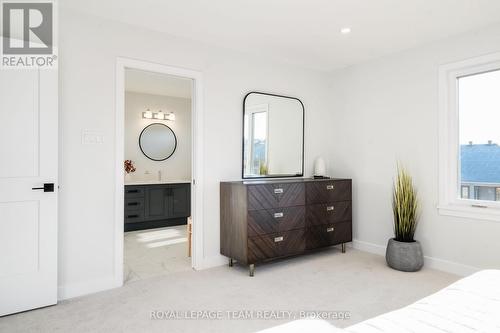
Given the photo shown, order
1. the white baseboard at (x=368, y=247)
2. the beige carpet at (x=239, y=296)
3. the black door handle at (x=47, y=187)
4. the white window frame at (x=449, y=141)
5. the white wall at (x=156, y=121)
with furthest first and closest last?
1. the white wall at (x=156, y=121)
2. the white baseboard at (x=368, y=247)
3. the white window frame at (x=449, y=141)
4. the black door handle at (x=47, y=187)
5. the beige carpet at (x=239, y=296)

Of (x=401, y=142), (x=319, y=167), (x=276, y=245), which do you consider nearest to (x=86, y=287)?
(x=276, y=245)

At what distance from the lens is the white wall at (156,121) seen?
5.70 meters

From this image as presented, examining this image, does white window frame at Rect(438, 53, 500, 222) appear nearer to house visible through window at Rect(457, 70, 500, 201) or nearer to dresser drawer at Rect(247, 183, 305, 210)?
house visible through window at Rect(457, 70, 500, 201)

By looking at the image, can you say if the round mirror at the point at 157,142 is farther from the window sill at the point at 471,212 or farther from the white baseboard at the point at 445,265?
the window sill at the point at 471,212

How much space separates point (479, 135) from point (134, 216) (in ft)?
15.9

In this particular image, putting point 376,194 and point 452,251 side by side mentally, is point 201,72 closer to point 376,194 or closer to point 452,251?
point 376,194

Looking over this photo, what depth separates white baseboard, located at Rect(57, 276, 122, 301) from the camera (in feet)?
8.52

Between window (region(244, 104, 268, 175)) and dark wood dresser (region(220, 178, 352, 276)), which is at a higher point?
window (region(244, 104, 268, 175))

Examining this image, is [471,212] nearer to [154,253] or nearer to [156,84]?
[154,253]

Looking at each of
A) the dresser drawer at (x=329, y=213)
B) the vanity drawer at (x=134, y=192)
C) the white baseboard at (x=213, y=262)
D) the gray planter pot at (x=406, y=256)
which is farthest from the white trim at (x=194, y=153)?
the vanity drawer at (x=134, y=192)

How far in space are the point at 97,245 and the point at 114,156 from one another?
82 cm

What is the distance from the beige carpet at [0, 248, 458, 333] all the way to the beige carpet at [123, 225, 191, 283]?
22 centimetres

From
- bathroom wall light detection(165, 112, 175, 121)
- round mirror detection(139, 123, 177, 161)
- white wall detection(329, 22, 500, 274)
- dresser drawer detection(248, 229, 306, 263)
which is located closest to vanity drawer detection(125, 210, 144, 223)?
round mirror detection(139, 123, 177, 161)

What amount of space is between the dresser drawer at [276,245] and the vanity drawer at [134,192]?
9.19 feet
